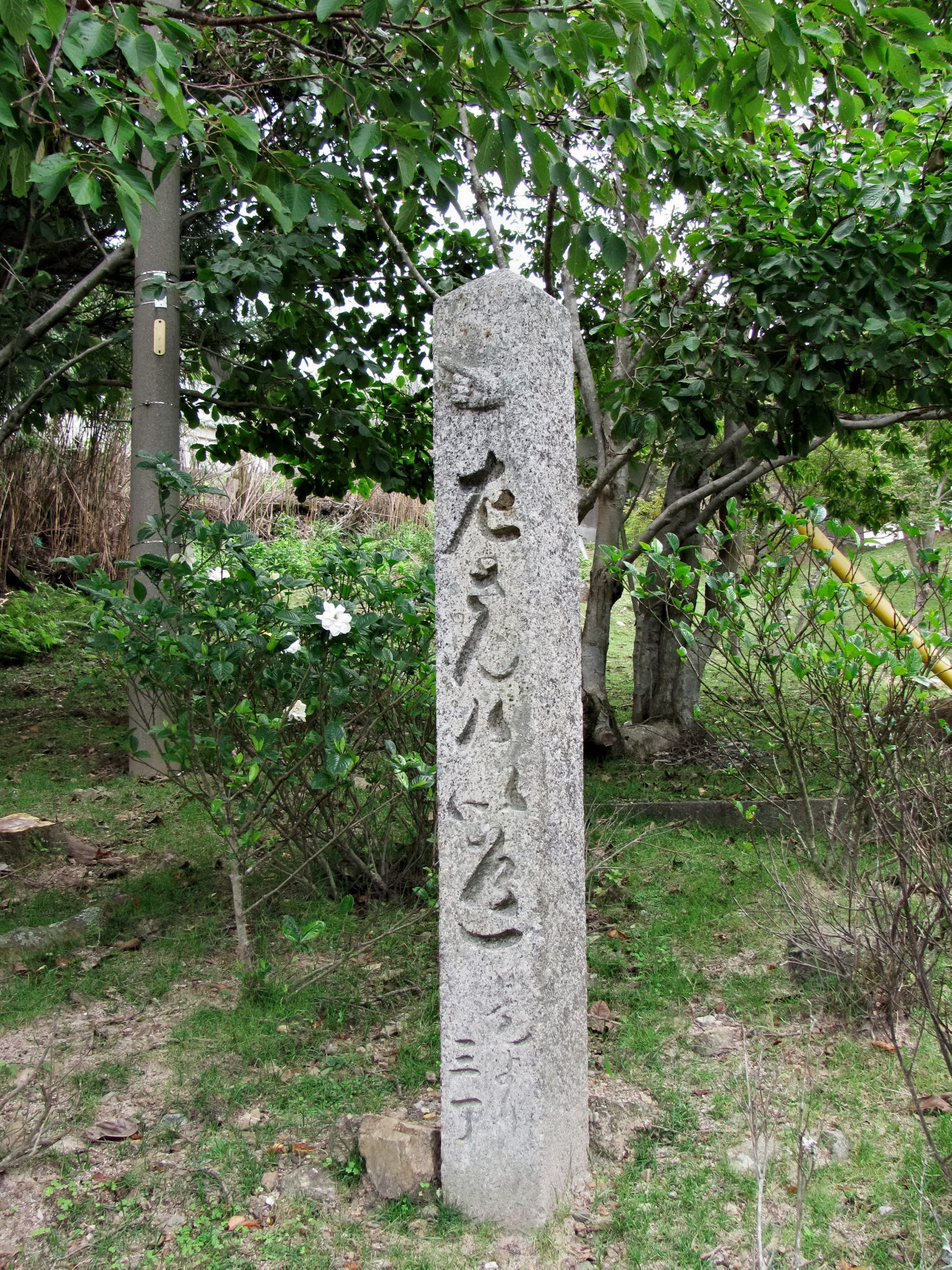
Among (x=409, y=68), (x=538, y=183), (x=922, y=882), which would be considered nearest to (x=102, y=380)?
(x=409, y=68)

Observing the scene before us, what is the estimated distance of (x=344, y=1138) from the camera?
106 inches

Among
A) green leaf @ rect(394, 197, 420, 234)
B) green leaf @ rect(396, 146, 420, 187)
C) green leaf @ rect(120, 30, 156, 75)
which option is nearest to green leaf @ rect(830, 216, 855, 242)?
green leaf @ rect(394, 197, 420, 234)

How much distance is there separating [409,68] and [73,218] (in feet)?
10.3

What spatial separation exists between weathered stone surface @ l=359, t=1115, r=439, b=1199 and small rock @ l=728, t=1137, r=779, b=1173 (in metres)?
0.75

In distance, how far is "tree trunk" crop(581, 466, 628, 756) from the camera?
20.8 ft

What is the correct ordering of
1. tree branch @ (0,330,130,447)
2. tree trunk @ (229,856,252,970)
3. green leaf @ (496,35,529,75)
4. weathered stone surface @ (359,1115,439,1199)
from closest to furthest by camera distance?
weathered stone surface @ (359,1115,439,1199) → green leaf @ (496,35,529,75) → tree trunk @ (229,856,252,970) → tree branch @ (0,330,130,447)

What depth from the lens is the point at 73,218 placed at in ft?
20.7

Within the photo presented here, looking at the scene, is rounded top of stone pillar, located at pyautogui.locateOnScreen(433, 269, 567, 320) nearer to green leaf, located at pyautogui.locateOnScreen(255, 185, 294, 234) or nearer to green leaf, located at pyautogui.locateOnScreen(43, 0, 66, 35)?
green leaf, located at pyautogui.locateOnScreen(255, 185, 294, 234)

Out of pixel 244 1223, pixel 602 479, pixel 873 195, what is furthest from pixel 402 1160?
pixel 602 479

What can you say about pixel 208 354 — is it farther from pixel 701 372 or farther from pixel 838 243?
pixel 838 243

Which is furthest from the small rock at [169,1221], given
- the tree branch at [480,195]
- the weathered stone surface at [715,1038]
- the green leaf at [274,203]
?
the tree branch at [480,195]

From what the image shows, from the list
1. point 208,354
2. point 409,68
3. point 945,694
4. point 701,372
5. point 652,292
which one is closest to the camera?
point 409,68

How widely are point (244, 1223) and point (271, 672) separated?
1.64 m

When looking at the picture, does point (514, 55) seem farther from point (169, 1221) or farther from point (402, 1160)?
point (169, 1221)
